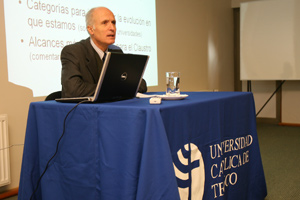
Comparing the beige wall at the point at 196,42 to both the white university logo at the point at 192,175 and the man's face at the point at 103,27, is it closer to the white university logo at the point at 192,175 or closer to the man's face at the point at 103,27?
the man's face at the point at 103,27

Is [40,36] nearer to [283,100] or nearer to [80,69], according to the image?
[80,69]

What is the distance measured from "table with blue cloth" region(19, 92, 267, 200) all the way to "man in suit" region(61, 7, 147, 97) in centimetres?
31

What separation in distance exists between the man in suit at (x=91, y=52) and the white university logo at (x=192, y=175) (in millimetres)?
755

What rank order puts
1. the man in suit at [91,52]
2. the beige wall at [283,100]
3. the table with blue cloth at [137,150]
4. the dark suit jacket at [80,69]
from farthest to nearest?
the beige wall at [283,100] → the man in suit at [91,52] → the dark suit jacket at [80,69] → the table with blue cloth at [137,150]

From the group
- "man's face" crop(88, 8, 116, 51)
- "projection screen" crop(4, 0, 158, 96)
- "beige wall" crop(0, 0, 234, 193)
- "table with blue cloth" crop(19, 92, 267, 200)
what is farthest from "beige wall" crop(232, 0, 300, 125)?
"man's face" crop(88, 8, 116, 51)

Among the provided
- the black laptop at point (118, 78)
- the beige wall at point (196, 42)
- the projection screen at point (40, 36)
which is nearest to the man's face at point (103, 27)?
the black laptop at point (118, 78)

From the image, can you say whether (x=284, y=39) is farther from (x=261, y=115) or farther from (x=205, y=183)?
(x=205, y=183)

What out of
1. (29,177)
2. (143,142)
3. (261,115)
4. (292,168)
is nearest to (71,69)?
(29,177)

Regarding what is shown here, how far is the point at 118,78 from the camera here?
166cm

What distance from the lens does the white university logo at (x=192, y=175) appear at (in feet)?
5.17

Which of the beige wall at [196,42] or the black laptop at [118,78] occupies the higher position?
the beige wall at [196,42]

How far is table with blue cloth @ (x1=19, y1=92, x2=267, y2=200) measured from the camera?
1409 millimetres

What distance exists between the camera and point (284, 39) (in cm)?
540

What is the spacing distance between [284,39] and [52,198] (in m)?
4.71
